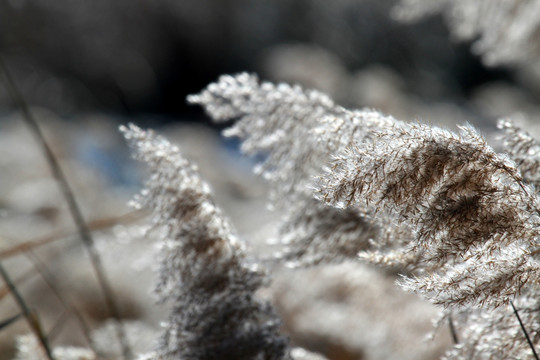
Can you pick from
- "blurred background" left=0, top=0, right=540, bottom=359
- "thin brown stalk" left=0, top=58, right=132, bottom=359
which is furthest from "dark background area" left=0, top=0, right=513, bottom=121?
"thin brown stalk" left=0, top=58, right=132, bottom=359

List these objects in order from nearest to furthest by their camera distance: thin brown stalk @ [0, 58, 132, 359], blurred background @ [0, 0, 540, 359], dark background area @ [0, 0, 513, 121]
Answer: thin brown stalk @ [0, 58, 132, 359]
blurred background @ [0, 0, 540, 359]
dark background area @ [0, 0, 513, 121]

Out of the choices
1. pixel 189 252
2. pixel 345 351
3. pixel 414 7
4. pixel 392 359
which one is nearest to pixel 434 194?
pixel 189 252

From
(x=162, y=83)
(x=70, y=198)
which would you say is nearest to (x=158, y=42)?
(x=162, y=83)

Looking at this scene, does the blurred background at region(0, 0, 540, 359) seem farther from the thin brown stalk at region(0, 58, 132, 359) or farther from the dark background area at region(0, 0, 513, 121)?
the thin brown stalk at region(0, 58, 132, 359)

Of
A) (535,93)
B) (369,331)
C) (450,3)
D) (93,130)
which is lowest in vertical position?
(369,331)

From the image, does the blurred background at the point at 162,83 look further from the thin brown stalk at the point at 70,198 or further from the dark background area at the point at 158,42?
the thin brown stalk at the point at 70,198

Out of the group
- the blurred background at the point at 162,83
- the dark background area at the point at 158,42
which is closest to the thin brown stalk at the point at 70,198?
the blurred background at the point at 162,83

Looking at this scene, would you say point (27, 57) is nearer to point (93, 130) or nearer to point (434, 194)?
point (93, 130)

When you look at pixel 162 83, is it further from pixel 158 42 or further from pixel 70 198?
pixel 70 198
